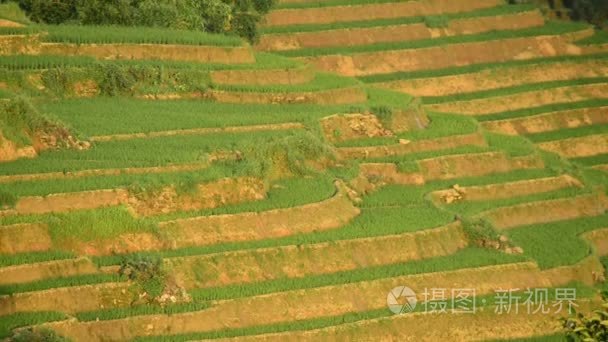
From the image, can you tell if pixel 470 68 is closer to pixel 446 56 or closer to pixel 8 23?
pixel 446 56

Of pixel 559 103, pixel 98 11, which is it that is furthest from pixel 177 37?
pixel 559 103

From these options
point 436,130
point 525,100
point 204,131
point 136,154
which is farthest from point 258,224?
point 525,100

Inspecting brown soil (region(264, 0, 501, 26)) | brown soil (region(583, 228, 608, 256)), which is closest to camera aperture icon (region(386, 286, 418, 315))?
brown soil (region(583, 228, 608, 256))

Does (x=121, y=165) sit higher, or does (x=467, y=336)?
(x=121, y=165)

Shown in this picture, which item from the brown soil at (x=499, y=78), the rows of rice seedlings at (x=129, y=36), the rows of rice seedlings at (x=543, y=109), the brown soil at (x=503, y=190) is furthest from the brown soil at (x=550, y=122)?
the rows of rice seedlings at (x=129, y=36)

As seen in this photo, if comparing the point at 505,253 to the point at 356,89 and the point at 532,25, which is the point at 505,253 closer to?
the point at 356,89

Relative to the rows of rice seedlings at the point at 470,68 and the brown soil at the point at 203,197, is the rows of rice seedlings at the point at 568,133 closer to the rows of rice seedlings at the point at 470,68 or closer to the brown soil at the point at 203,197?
the rows of rice seedlings at the point at 470,68

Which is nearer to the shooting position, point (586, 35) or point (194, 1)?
point (194, 1)
